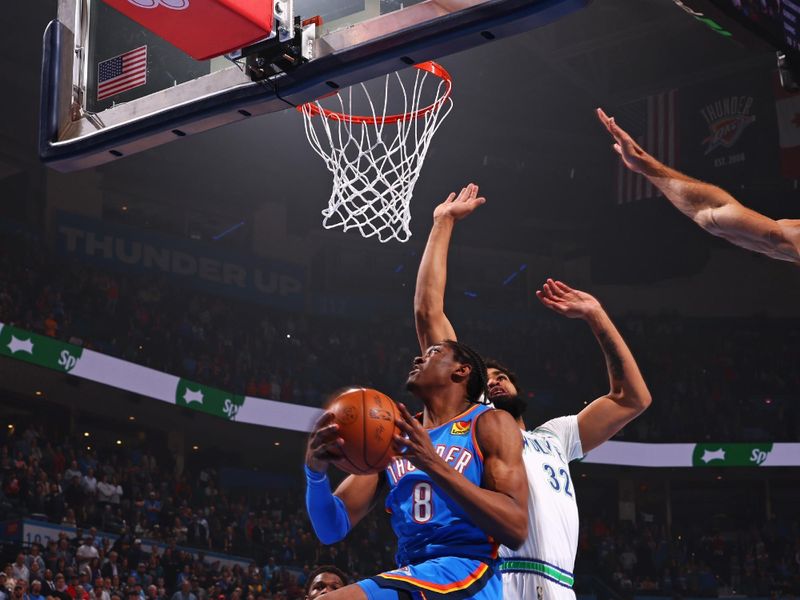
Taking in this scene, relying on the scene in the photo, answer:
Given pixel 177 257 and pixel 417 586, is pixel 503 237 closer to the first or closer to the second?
pixel 177 257

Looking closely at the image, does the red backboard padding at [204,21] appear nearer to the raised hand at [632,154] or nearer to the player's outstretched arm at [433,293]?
the player's outstretched arm at [433,293]

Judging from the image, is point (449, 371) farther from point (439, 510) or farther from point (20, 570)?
point (20, 570)

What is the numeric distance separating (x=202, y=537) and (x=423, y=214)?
10.1m

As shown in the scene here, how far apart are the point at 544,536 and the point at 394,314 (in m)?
19.6

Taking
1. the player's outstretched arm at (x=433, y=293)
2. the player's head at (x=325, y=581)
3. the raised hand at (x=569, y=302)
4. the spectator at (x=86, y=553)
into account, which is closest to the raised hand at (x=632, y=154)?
the raised hand at (x=569, y=302)

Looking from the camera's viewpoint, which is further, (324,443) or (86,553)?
(86,553)

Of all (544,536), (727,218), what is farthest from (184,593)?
(727,218)

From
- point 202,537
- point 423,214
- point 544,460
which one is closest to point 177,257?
point 423,214

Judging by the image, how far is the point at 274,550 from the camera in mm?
17375

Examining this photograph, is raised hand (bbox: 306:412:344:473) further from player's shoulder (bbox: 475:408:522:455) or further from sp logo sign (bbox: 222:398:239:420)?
sp logo sign (bbox: 222:398:239:420)

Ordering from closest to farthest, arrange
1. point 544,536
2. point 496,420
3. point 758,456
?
point 496,420 → point 544,536 → point 758,456

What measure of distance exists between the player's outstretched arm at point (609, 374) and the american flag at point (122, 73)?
209 centimetres

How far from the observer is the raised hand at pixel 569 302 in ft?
14.7

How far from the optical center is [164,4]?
4.12 meters
